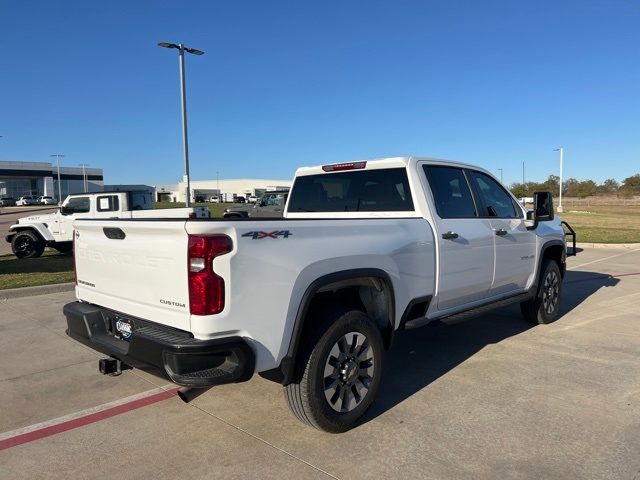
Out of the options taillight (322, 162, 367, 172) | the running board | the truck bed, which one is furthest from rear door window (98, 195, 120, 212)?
the running board

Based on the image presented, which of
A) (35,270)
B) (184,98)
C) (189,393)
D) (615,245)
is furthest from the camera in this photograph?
(184,98)

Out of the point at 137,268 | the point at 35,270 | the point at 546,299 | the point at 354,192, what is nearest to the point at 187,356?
the point at 137,268

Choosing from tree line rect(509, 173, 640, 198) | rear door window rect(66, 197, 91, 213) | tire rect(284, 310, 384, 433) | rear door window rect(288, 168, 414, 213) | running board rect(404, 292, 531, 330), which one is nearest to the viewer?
tire rect(284, 310, 384, 433)

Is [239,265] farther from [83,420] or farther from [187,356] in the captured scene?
[83,420]

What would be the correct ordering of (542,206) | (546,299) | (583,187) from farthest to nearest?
(583,187)
(546,299)
(542,206)

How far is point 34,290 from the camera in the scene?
27.2ft

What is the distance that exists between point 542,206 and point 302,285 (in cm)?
367

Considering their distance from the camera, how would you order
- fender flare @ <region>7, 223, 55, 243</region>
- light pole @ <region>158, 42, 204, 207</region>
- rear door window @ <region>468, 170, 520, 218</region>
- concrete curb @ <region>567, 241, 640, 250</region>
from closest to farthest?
rear door window @ <region>468, 170, 520, 218</region>
fender flare @ <region>7, 223, 55, 243</region>
concrete curb @ <region>567, 241, 640, 250</region>
light pole @ <region>158, 42, 204, 207</region>

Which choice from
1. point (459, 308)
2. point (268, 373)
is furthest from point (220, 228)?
point (459, 308)

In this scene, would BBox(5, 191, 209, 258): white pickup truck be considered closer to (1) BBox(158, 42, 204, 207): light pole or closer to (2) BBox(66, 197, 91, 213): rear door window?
(2) BBox(66, 197, 91, 213): rear door window

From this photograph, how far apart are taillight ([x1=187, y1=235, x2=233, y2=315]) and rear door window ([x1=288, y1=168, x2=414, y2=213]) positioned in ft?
7.02

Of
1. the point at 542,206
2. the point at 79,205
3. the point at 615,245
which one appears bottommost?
the point at 615,245

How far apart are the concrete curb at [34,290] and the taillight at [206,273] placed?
658 centimetres

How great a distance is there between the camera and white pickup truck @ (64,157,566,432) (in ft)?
9.23
